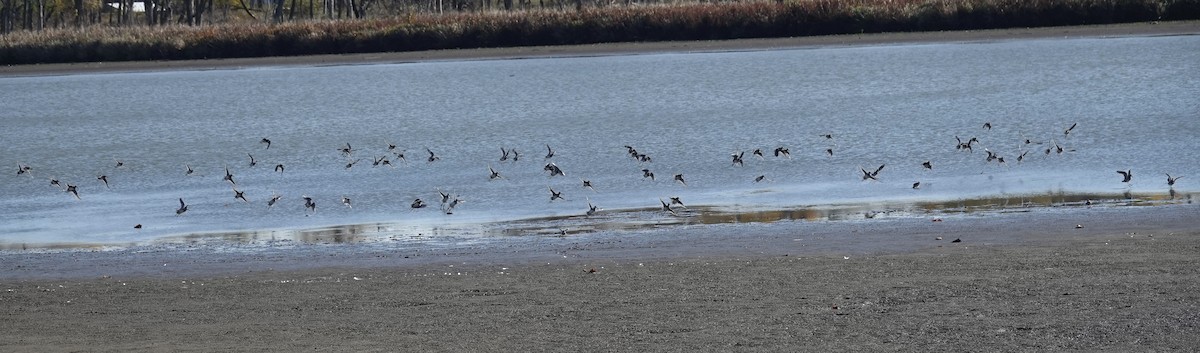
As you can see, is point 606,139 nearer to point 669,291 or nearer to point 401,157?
point 401,157

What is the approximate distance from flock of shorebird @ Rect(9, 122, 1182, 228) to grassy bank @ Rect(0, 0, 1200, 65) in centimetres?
2078

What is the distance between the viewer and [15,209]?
14.8 metres

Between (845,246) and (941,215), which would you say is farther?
(941,215)

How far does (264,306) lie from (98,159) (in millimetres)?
12046

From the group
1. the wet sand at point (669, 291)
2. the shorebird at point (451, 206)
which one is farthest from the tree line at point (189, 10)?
the wet sand at point (669, 291)

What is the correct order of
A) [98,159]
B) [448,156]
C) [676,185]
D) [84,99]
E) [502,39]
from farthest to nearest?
1. [502,39]
2. [84,99]
3. [98,159]
4. [448,156]
5. [676,185]

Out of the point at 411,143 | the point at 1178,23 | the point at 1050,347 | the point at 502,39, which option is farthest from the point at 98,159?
the point at 1178,23

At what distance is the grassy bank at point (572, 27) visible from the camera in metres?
38.8

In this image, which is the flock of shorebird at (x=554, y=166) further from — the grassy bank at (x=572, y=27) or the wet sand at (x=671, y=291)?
the grassy bank at (x=572, y=27)

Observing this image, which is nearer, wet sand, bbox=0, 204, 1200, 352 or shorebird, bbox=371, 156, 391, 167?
wet sand, bbox=0, 204, 1200, 352

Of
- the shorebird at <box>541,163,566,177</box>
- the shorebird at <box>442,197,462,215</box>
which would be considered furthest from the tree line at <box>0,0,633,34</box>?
the shorebird at <box>442,197,462,215</box>

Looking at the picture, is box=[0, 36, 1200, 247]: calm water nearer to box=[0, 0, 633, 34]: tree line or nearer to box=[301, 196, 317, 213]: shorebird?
box=[301, 196, 317, 213]: shorebird

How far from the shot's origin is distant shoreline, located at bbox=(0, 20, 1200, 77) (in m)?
37.0

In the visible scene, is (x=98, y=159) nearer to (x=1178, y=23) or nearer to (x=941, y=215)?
(x=941, y=215)
